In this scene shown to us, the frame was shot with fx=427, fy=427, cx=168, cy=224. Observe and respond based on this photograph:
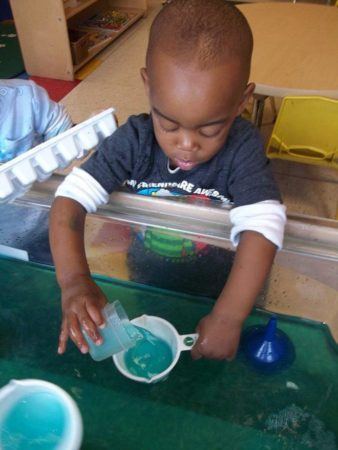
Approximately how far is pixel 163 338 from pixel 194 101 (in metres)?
0.43

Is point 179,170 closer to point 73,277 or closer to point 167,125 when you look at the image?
point 167,125

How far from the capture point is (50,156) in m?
0.73

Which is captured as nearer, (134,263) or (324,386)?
(324,386)

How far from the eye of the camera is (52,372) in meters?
0.76

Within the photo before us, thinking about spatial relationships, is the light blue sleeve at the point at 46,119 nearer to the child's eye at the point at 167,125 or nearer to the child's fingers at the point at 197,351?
the child's eye at the point at 167,125

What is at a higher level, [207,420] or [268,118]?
[207,420]

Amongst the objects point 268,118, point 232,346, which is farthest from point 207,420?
point 268,118

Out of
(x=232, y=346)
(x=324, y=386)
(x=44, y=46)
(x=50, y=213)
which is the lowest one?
(x=44, y=46)

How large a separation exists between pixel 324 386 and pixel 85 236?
0.50 m

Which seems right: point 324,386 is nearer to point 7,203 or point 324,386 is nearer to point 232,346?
point 232,346

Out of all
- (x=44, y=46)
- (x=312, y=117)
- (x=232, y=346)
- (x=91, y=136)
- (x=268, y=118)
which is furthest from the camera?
(x=44, y=46)

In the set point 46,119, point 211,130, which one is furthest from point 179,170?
point 46,119

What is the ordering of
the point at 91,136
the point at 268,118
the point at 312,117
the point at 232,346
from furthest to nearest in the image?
the point at 268,118 → the point at 312,117 → the point at 91,136 → the point at 232,346

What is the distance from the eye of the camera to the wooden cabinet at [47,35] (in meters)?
3.02
